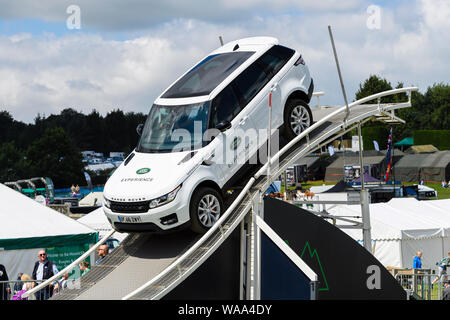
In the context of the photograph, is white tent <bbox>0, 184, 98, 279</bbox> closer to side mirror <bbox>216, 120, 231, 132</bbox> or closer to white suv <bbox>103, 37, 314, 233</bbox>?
white suv <bbox>103, 37, 314, 233</bbox>

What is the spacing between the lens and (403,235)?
24297 mm

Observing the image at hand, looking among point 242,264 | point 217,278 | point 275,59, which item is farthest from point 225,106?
point 217,278

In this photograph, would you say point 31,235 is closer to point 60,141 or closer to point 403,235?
point 403,235

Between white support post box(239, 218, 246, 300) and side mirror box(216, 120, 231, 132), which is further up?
side mirror box(216, 120, 231, 132)

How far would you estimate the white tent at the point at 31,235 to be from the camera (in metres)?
16.4

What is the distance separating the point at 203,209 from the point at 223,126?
58.8 inches

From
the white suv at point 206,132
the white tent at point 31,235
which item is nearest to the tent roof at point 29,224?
the white tent at point 31,235

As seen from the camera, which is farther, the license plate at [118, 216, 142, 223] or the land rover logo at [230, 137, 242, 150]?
the land rover logo at [230, 137, 242, 150]

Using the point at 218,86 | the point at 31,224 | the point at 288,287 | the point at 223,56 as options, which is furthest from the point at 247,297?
the point at 31,224

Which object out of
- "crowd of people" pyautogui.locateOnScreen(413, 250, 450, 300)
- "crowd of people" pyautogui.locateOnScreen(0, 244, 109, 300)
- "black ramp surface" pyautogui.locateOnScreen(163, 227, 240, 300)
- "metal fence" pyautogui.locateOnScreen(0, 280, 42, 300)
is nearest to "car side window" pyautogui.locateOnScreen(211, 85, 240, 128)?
"black ramp surface" pyautogui.locateOnScreen(163, 227, 240, 300)

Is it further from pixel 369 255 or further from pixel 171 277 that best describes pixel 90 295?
pixel 369 255

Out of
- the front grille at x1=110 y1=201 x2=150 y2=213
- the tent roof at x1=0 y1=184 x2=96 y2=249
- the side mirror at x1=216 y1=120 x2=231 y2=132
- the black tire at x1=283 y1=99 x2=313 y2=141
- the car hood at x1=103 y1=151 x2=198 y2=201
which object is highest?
the black tire at x1=283 y1=99 x2=313 y2=141

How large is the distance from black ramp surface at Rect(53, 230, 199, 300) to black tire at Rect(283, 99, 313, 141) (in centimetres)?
295

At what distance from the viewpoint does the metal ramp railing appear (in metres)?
10.6
